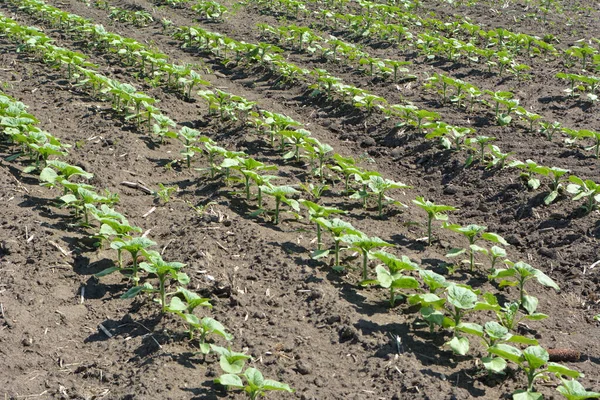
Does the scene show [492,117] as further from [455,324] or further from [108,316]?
[108,316]

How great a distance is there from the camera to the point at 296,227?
6.99 meters

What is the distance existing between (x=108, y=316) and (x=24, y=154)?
10.4 ft

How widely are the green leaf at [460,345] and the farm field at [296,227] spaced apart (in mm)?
15

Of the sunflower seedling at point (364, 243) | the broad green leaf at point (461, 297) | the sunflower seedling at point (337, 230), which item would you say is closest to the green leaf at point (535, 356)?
the broad green leaf at point (461, 297)

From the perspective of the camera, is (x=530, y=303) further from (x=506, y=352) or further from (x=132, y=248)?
(x=132, y=248)

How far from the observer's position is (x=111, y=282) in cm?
585

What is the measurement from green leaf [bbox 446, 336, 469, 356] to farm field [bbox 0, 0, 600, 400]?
0.01 meters

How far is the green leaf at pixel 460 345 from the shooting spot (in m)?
4.75

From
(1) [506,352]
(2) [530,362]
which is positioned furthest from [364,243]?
(2) [530,362]

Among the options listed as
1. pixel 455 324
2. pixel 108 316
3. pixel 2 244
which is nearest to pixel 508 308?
pixel 455 324

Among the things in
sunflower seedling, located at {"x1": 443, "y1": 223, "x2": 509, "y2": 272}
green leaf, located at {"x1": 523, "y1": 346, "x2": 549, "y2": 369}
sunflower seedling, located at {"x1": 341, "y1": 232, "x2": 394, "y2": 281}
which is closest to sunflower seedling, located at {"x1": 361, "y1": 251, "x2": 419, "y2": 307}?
sunflower seedling, located at {"x1": 341, "y1": 232, "x2": 394, "y2": 281}

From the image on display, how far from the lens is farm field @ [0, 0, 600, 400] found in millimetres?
4848

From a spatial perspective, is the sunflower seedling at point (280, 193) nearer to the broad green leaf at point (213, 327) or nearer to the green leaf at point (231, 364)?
the broad green leaf at point (213, 327)

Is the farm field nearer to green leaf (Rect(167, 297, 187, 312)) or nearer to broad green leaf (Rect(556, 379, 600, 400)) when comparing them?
broad green leaf (Rect(556, 379, 600, 400))
